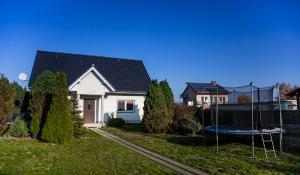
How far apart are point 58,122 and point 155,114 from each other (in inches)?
286

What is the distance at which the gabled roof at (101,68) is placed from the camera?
1099 inches

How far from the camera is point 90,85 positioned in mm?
25938

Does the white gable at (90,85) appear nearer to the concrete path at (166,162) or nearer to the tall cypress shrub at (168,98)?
the tall cypress shrub at (168,98)

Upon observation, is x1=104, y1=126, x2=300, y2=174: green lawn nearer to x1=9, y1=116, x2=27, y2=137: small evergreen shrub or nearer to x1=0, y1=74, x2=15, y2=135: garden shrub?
x1=9, y1=116, x2=27, y2=137: small evergreen shrub

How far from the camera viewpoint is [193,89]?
190ft

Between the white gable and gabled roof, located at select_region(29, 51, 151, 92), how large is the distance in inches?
38.9

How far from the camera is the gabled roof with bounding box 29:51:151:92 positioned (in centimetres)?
2792

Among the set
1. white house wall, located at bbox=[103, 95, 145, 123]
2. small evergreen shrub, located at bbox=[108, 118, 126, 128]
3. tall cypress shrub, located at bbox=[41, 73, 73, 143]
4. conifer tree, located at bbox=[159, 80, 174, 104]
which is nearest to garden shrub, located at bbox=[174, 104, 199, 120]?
conifer tree, located at bbox=[159, 80, 174, 104]

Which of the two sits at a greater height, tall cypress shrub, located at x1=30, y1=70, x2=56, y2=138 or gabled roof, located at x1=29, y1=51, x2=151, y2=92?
gabled roof, located at x1=29, y1=51, x2=151, y2=92

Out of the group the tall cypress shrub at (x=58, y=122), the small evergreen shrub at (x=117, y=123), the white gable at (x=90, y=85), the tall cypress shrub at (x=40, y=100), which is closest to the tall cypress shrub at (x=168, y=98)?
the small evergreen shrub at (x=117, y=123)

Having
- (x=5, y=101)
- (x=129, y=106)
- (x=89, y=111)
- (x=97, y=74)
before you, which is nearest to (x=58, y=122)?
(x=5, y=101)

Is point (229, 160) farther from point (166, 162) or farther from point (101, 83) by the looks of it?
point (101, 83)

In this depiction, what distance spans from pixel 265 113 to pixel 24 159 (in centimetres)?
1177

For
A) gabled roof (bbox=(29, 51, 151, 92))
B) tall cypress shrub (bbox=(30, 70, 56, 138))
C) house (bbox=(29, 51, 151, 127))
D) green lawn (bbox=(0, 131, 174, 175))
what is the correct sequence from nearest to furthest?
green lawn (bbox=(0, 131, 174, 175))
tall cypress shrub (bbox=(30, 70, 56, 138))
house (bbox=(29, 51, 151, 127))
gabled roof (bbox=(29, 51, 151, 92))
